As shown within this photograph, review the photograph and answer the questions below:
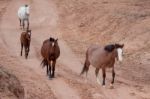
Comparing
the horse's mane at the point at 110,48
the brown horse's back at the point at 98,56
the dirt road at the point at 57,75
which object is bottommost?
the dirt road at the point at 57,75

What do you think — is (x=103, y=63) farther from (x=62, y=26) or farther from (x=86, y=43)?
(x=62, y=26)

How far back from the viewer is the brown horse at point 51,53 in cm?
1847

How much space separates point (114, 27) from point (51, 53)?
10802 mm

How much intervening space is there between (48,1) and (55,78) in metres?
21.6

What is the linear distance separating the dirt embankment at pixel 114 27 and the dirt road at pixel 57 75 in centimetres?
86

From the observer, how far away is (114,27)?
28641mm

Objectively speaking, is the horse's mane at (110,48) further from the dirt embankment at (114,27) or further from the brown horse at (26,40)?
the brown horse at (26,40)

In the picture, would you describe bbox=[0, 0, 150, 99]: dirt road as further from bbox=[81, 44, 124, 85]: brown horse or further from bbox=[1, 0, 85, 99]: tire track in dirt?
bbox=[81, 44, 124, 85]: brown horse

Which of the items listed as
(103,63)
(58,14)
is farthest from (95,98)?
(58,14)

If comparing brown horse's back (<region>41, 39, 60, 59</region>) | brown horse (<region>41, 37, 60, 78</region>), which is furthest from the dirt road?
brown horse's back (<region>41, 39, 60, 59</region>)

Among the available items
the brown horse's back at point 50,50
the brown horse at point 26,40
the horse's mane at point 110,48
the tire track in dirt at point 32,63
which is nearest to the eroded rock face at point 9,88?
the tire track in dirt at point 32,63

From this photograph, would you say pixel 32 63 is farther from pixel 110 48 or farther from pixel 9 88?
pixel 9 88

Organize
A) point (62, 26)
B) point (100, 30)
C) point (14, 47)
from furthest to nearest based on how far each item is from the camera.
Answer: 1. point (62, 26)
2. point (100, 30)
3. point (14, 47)

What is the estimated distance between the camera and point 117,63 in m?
22.5
